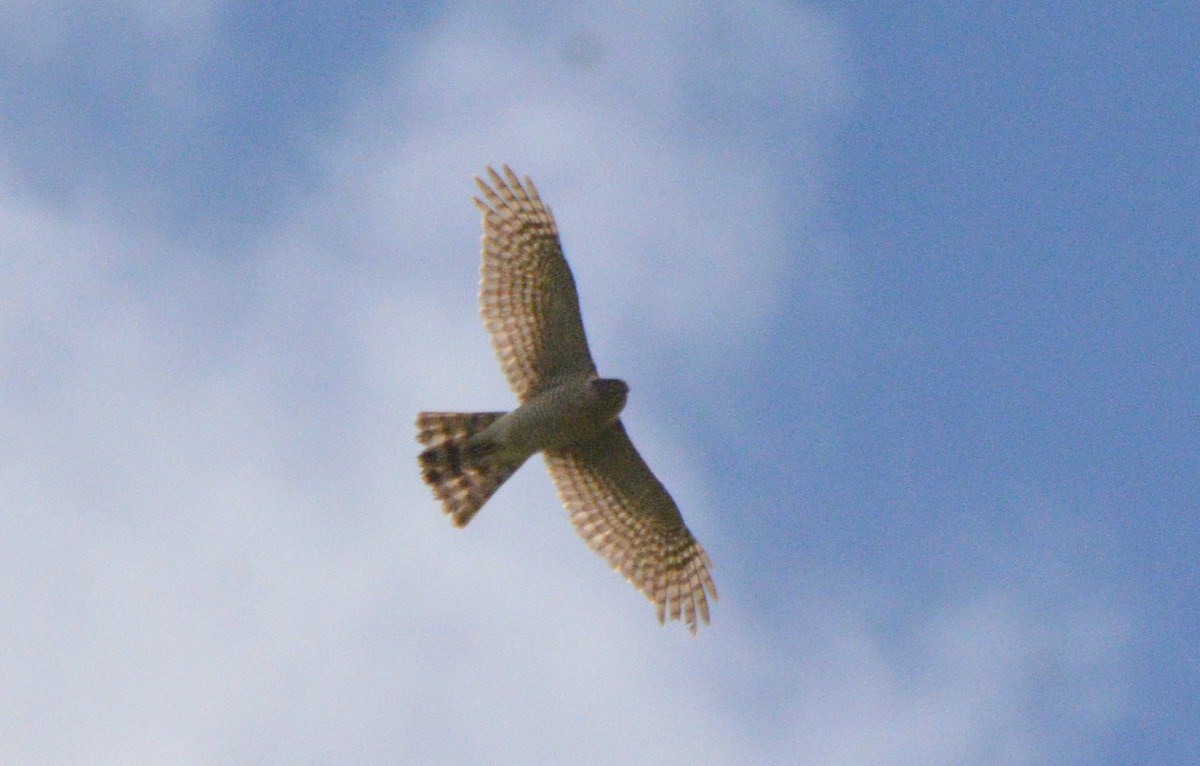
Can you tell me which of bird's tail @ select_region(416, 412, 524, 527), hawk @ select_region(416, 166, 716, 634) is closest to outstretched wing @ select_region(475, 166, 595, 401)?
hawk @ select_region(416, 166, 716, 634)

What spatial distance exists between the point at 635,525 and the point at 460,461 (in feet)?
7.44

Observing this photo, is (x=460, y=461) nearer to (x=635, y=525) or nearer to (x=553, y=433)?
(x=553, y=433)

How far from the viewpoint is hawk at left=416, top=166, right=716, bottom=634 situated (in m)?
18.2

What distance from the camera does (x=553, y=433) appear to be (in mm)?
18234

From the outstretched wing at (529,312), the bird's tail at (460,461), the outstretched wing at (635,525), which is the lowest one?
the bird's tail at (460,461)

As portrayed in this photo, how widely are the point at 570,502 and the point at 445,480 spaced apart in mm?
1540

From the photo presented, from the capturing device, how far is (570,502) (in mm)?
19125

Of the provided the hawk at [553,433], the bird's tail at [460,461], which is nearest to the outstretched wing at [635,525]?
the hawk at [553,433]

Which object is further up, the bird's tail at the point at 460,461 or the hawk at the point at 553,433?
the hawk at the point at 553,433

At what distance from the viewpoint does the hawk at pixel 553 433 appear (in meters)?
18.2

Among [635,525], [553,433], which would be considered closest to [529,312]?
[553,433]

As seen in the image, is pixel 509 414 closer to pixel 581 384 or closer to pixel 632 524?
pixel 581 384

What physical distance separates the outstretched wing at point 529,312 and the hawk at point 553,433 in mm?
11

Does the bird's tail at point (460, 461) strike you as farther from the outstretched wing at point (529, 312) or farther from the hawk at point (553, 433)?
the outstretched wing at point (529, 312)
